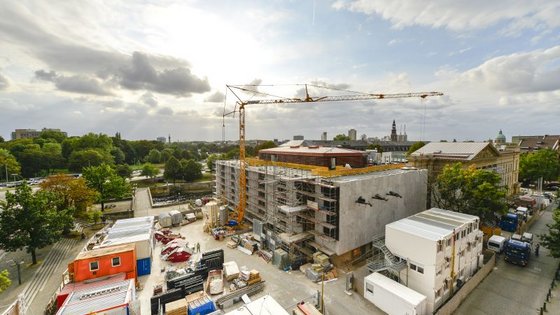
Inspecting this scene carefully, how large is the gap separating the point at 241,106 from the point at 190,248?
23499 millimetres

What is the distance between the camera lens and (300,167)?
114 feet

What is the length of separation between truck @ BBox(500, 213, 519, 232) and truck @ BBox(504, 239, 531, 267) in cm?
1154

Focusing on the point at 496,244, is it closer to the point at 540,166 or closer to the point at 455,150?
the point at 455,150

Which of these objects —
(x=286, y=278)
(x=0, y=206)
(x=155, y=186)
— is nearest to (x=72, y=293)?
(x=0, y=206)

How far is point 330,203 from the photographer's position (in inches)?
1030

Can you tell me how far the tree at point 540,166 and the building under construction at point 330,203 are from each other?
50036mm

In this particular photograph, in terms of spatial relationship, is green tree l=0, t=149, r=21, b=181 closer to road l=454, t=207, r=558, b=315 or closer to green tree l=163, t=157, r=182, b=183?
green tree l=163, t=157, r=182, b=183

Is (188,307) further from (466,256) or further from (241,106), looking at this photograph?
(241,106)

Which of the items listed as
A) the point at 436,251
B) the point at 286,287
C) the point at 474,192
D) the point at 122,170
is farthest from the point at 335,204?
the point at 122,170

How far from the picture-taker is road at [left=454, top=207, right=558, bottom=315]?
20781mm

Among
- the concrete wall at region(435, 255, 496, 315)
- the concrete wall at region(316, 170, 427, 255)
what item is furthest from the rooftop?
the concrete wall at region(435, 255, 496, 315)

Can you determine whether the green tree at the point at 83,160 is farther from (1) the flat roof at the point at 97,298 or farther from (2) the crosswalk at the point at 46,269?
(1) the flat roof at the point at 97,298

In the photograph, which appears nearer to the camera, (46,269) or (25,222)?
Result: (25,222)

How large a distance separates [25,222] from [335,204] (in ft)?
109
